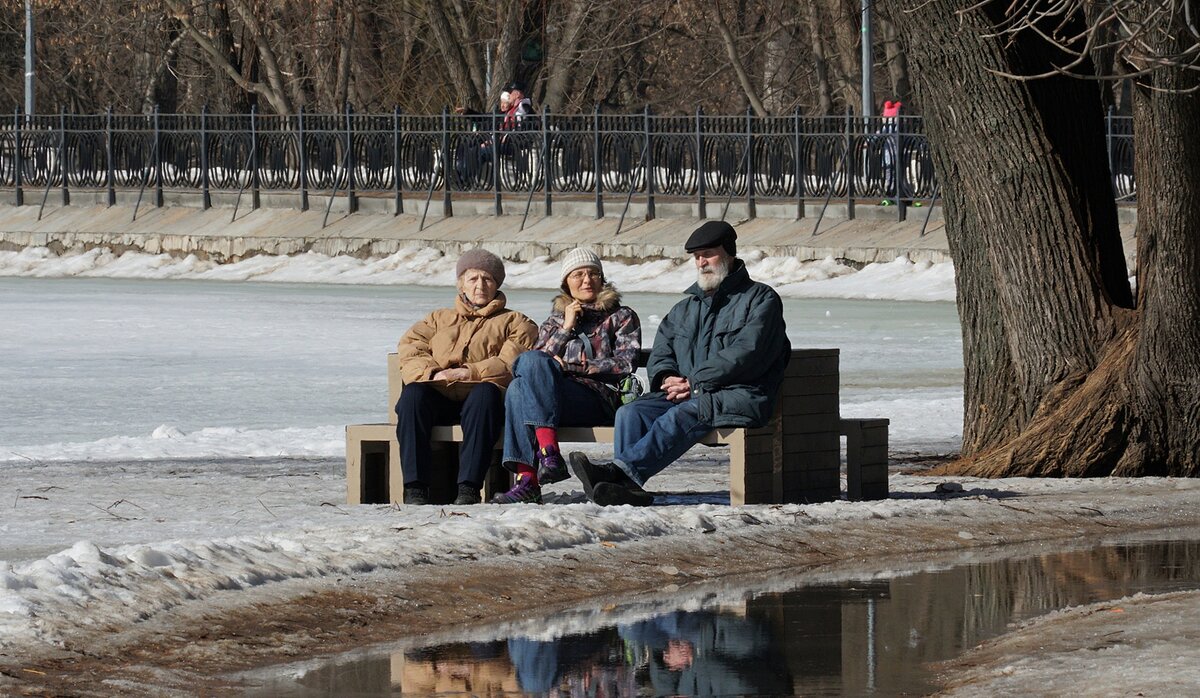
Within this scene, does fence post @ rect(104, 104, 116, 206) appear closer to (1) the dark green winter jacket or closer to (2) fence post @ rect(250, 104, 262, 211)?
(2) fence post @ rect(250, 104, 262, 211)

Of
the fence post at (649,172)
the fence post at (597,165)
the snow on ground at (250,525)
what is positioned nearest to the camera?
the snow on ground at (250,525)

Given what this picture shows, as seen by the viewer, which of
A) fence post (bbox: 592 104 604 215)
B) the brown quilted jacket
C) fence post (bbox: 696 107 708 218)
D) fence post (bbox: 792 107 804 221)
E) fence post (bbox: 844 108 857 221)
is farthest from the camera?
fence post (bbox: 592 104 604 215)

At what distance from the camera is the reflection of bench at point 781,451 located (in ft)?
27.6

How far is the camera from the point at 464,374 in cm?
867

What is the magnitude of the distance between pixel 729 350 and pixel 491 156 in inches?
904

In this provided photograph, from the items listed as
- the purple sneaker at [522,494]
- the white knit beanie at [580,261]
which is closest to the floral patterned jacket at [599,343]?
the white knit beanie at [580,261]

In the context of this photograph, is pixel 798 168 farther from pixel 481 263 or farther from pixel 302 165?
pixel 481 263

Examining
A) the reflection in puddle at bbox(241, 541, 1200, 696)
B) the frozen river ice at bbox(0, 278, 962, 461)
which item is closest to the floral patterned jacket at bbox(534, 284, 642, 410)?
the reflection in puddle at bbox(241, 541, 1200, 696)

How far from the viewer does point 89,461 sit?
35.1ft

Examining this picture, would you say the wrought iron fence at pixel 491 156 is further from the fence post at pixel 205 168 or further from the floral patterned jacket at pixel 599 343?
the floral patterned jacket at pixel 599 343

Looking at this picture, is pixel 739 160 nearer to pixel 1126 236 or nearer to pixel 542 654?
pixel 1126 236

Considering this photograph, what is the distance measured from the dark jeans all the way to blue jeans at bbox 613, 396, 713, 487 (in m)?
0.52

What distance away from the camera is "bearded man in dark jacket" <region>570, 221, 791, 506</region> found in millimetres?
8273

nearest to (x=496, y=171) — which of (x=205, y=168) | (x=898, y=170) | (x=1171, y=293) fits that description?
(x=205, y=168)
